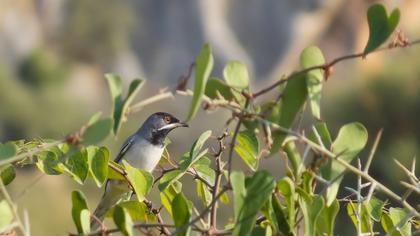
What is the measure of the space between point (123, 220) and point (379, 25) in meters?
0.46

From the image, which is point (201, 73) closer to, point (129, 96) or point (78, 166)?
point (129, 96)

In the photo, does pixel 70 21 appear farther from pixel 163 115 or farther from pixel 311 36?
pixel 163 115

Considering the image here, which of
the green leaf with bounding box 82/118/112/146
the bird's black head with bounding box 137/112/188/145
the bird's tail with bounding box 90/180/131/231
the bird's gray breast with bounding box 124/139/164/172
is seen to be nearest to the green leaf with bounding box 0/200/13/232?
the green leaf with bounding box 82/118/112/146

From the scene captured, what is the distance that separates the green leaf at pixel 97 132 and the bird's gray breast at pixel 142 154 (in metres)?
2.19

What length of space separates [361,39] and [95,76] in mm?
9756

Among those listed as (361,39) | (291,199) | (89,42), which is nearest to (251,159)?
(291,199)

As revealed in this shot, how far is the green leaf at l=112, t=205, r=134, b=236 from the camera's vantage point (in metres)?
1.44

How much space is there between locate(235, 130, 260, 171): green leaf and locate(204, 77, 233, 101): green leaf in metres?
0.20

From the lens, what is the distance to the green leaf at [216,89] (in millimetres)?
1459

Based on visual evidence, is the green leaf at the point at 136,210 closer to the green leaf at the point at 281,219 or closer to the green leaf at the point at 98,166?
the green leaf at the point at 98,166

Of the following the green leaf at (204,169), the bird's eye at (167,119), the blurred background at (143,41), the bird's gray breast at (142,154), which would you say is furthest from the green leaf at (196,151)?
the blurred background at (143,41)

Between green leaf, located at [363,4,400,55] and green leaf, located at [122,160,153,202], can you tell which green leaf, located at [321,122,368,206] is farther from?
green leaf, located at [122,160,153,202]

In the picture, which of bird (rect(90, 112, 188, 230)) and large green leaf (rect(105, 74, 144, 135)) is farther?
bird (rect(90, 112, 188, 230))

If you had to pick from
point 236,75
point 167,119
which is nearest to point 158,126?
point 167,119
